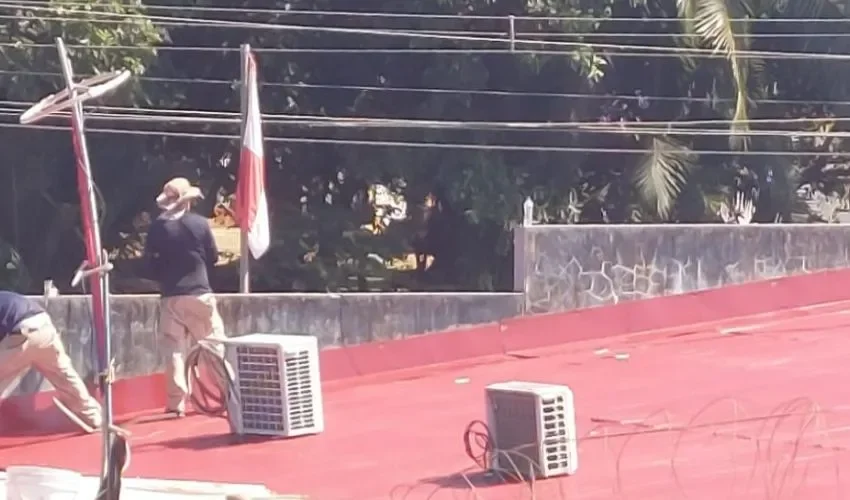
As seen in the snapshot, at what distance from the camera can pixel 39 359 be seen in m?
10.1

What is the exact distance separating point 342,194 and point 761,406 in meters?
12.7

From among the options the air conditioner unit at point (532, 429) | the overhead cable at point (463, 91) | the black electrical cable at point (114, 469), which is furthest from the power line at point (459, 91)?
the black electrical cable at point (114, 469)

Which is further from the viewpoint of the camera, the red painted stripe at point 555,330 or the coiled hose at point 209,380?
the red painted stripe at point 555,330

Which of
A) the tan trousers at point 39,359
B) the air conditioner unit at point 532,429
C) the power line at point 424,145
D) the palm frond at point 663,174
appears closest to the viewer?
the air conditioner unit at point 532,429

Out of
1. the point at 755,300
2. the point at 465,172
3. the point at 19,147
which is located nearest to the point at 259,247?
the point at 755,300

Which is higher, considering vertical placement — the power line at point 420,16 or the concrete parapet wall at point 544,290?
the power line at point 420,16

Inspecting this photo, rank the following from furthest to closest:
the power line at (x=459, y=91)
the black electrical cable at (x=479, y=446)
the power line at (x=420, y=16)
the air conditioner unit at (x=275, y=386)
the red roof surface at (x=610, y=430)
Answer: the power line at (x=459, y=91)
the power line at (x=420, y=16)
the air conditioner unit at (x=275, y=386)
the black electrical cable at (x=479, y=446)
the red roof surface at (x=610, y=430)

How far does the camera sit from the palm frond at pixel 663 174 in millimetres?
19969

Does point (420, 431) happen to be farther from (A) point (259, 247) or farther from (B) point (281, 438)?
(A) point (259, 247)

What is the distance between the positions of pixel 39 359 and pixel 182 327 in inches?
40.1

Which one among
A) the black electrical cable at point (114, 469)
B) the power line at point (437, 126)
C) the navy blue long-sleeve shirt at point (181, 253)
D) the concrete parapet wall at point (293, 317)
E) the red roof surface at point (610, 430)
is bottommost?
the red roof surface at point (610, 430)

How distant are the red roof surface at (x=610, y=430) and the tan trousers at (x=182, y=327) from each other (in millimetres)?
339

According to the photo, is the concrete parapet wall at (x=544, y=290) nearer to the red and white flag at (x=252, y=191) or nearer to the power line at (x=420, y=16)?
the red and white flag at (x=252, y=191)

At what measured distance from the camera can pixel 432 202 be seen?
2109 cm
